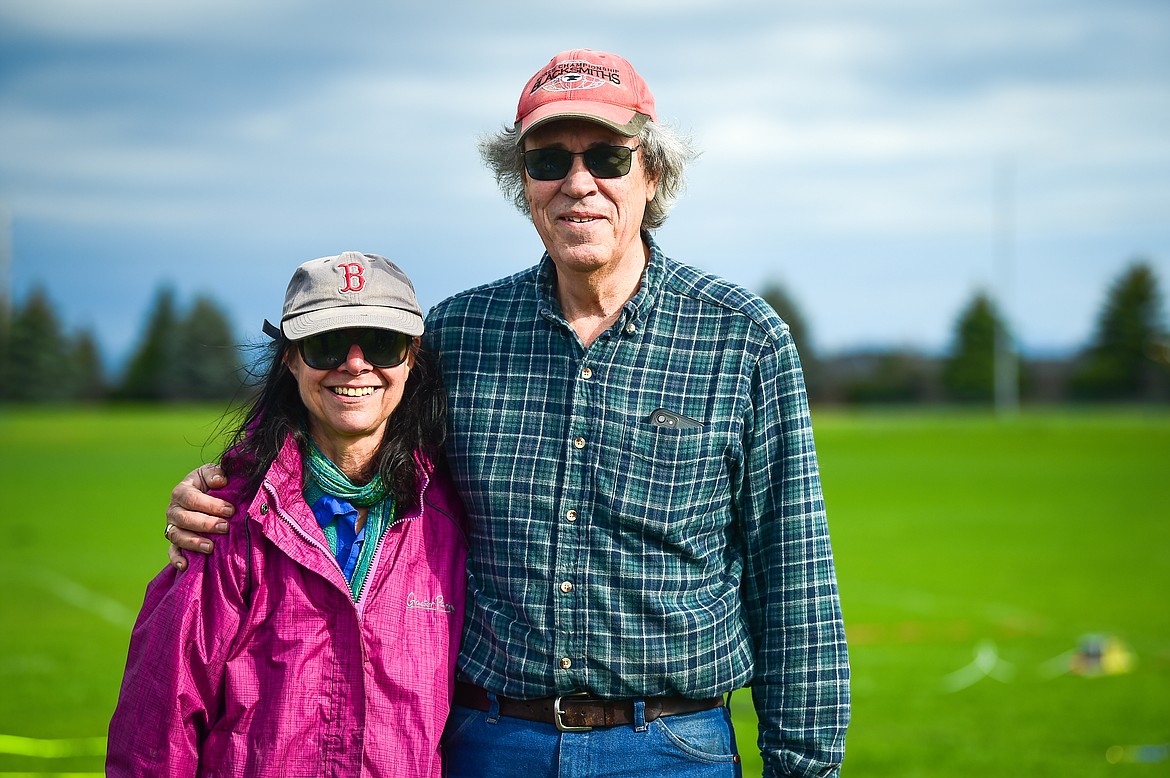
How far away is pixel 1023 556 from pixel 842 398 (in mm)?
43402

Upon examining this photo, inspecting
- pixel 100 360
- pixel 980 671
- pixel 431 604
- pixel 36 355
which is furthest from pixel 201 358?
pixel 431 604

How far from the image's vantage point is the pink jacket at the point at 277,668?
8.79 ft

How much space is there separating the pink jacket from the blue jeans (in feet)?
0.29

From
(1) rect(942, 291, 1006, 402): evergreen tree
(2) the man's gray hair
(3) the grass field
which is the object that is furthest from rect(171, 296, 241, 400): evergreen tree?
(2) the man's gray hair

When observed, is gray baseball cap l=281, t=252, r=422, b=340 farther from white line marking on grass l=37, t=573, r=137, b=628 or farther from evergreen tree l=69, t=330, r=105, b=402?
evergreen tree l=69, t=330, r=105, b=402

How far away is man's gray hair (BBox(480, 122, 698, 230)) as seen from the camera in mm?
3051

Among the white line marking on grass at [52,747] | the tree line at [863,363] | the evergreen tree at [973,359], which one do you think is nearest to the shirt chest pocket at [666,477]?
the white line marking on grass at [52,747]

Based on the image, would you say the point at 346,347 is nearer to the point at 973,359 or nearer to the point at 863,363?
the point at 863,363

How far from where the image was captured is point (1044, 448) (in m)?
38.1

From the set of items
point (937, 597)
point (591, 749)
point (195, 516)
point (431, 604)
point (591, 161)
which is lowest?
point (937, 597)

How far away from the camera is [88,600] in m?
15.4

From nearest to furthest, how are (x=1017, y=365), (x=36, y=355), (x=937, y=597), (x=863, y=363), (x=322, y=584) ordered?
(x=322, y=584)
(x=937, y=597)
(x=36, y=355)
(x=1017, y=365)
(x=863, y=363)

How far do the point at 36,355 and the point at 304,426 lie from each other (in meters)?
54.1

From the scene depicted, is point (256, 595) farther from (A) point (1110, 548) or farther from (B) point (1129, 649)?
(A) point (1110, 548)
